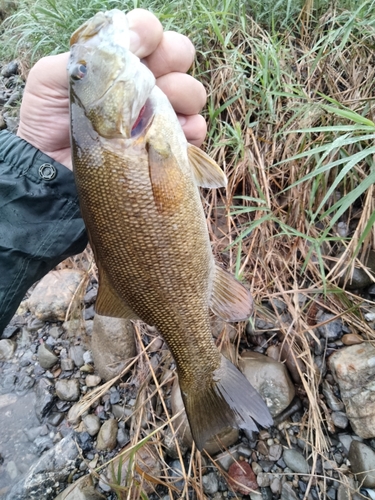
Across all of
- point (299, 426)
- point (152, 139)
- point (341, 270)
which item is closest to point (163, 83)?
point (152, 139)

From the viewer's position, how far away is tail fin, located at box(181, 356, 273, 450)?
5.90 feet

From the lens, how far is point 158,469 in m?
2.35

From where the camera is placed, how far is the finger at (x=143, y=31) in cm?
161

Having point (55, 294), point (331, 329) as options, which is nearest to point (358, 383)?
point (331, 329)

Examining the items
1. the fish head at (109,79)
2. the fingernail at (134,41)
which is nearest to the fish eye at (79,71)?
the fish head at (109,79)

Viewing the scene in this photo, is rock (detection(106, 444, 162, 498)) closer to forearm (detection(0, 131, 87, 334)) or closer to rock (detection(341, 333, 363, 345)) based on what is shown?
forearm (detection(0, 131, 87, 334))

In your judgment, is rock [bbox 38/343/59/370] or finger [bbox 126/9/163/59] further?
rock [bbox 38/343/59/370]

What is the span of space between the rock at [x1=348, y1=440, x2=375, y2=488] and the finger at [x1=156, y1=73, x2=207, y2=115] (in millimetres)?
2095

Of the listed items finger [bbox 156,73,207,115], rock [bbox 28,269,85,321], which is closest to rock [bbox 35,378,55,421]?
rock [bbox 28,269,85,321]

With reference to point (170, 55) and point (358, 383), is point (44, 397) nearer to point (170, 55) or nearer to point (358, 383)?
point (358, 383)

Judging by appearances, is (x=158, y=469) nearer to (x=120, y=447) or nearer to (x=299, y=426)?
(x=120, y=447)

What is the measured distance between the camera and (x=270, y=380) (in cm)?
238

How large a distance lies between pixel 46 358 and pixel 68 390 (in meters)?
0.34

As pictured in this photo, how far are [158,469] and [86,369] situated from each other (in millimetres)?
933
